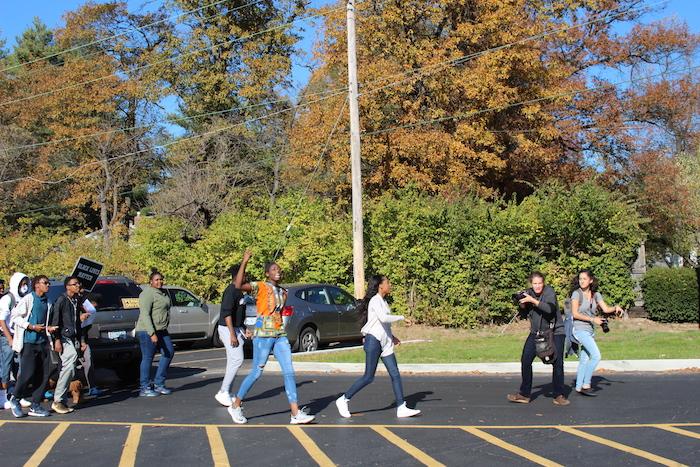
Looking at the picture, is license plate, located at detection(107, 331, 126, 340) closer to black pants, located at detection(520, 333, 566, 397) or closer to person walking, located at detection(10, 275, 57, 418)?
person walking, located at detection(10, 275, 57, 418)

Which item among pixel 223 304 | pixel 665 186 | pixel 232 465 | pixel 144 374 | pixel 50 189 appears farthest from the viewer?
pixel 50 189

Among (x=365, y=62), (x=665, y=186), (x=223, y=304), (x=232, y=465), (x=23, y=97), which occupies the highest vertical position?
(x=23, y=97)

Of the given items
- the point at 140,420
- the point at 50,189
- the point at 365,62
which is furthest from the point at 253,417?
the point at 50,189

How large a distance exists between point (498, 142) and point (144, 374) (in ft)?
66.7

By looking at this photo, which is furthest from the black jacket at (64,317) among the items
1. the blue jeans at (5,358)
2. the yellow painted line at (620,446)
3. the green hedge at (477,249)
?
the green hedge at (477,249)

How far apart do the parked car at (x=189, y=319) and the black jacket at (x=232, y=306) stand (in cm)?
868

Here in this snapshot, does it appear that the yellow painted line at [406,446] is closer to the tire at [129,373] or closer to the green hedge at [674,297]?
the tire at [129,373]

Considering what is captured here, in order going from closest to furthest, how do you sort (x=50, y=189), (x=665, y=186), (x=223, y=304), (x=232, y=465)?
(x=232, y=465), (x=223, y=304), (x=665, y=186), (x=50, y=189)

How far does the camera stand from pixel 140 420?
9.25 metres

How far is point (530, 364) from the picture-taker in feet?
31.8

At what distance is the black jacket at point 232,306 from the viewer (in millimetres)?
9617

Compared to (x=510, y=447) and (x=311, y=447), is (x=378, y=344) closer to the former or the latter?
(x=311, y=447)

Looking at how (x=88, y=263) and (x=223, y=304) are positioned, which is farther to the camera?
(x=88, y=263)

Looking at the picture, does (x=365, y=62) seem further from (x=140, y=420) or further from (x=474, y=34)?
(x=140, y=420)
